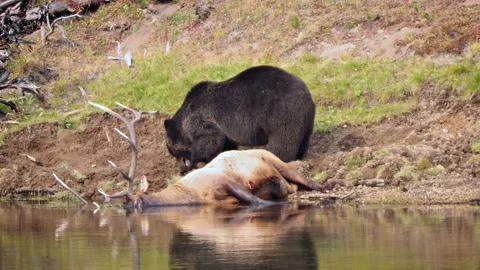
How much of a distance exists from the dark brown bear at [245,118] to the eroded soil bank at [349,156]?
52cm

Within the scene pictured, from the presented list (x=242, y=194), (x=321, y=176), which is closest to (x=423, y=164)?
(x=321, y=176)

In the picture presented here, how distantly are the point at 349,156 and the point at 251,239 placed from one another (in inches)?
220

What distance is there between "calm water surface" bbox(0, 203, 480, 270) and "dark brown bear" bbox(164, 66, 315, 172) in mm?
2735

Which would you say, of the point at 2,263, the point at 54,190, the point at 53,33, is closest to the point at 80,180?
the point at 54,190

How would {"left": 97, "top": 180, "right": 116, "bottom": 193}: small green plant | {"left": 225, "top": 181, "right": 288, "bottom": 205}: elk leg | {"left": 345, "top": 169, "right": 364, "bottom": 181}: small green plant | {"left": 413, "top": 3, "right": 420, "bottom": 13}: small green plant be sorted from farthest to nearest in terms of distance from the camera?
{"left": 413, "top": 3, "right": 420, "bottom": 13}: small green plant → {"left": 97, "top": 180, "right": 116, "bottom": 193}: small green plant → {"left": 345, "top": 169, "right": 364, "bottom": 181}: small green plant → {"left": 225, "top": 181, "right": 288, "bottom": 205}: elk leg

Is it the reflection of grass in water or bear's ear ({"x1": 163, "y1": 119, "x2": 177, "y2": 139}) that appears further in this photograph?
bear's ear ({"x1": 163, "y1": 119, "x2": 177, "y2": 139})

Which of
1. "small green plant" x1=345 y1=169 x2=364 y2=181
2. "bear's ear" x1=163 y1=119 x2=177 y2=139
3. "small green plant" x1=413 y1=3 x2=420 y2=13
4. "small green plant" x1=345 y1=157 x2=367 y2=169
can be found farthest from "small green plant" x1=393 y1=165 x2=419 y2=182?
"small green plant" x1=413 y1=3 x2=420 y2=13

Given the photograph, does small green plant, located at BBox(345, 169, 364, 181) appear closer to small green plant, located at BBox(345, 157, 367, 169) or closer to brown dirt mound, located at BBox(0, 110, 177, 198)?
small green plant, located at BBox(345, 157, 367, 169)

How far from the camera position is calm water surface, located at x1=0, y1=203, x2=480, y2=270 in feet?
35.3

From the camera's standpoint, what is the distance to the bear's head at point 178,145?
2003 centimetres

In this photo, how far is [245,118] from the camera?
19047mm

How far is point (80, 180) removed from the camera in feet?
67.8

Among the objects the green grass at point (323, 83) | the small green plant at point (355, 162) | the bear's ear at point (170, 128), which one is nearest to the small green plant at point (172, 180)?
the bear's ear at point (170, 128)

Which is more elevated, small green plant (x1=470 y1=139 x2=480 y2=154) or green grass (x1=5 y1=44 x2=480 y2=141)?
green grass (x1=5 y1=44 x2=480 y2=141)
